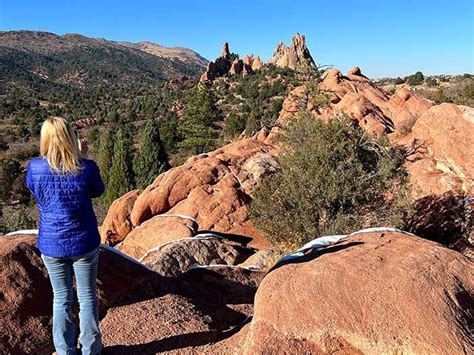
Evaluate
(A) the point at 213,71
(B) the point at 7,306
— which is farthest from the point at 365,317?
(A) the point at 213,71

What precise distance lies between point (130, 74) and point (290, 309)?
12573 cm

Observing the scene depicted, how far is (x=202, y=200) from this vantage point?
1344 centimetres

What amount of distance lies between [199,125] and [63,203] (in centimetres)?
3542

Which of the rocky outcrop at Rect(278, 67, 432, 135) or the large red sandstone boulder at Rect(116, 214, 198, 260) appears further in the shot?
the rocky outcrop at Rect(278, 67, 432, 135)

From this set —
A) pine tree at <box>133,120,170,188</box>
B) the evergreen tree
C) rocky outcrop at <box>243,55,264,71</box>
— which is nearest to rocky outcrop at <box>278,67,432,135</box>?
pine tree at <box>133,120,170,188</box>

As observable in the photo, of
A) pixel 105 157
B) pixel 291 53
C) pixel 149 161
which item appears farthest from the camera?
pixel 291 53

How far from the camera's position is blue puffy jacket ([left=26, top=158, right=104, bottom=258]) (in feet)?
11.2

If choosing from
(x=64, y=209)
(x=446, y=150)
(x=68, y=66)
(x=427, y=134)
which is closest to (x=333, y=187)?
(x=446, y=150)

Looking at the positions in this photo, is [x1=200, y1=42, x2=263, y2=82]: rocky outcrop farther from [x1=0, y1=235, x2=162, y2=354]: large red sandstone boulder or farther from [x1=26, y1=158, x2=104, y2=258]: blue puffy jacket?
[x1=26, y1=158, x2=104, y2=258]: blue puffy jacket

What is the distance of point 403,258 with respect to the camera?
4633 mm

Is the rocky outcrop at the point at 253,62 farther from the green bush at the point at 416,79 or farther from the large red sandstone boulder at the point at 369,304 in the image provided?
the large red sandstone boulder at the point at 369,304

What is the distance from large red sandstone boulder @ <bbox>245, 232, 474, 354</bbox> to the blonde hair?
2156 millimetres

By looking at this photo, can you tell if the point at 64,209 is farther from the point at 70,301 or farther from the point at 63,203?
the point at 70,301

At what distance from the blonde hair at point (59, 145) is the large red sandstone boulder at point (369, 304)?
2.16 meters
